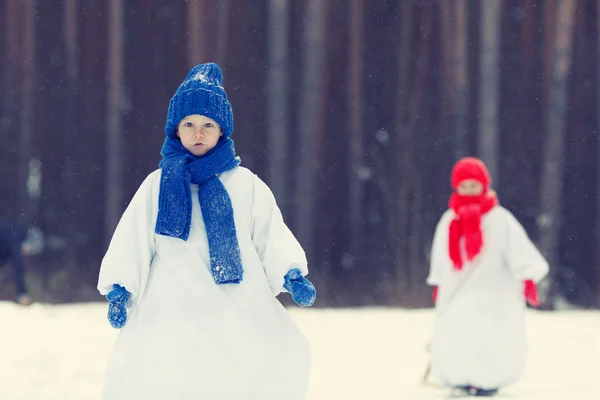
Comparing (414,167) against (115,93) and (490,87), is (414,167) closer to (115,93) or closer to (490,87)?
(490,87)

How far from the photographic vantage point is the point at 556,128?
27.9ft

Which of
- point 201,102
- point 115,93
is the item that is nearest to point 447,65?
point 115,93

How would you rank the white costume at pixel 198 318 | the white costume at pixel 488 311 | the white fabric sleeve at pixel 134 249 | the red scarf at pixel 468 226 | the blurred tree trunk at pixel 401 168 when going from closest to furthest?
the white costume at pixel 198 318 → the white fabric sleeve at pixel 134 249 → the white costume at pixel 488 311 → the red scarf at pixel 468 226 → the blurred tree trunk at pixel 401 168

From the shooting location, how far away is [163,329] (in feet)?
12.4

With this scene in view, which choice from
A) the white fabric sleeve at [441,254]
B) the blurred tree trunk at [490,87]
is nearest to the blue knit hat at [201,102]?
the white fabric sleeve at [441,254]

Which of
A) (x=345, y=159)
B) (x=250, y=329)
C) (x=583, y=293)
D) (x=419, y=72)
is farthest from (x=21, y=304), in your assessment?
(x=250, y=329)

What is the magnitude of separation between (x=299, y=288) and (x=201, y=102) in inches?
30.0

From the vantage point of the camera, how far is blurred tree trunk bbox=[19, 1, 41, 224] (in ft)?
26.9

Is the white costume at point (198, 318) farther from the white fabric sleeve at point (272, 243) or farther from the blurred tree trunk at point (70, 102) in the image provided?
the blurred tree trunk at point (70, 102)

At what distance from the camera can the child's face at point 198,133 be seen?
3.96 metres

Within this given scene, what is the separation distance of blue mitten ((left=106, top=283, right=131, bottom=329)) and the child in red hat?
8.59 feet

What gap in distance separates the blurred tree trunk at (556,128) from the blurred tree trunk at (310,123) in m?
1.74

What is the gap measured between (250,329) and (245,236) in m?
0.35

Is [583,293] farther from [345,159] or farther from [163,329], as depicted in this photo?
[163,329]
